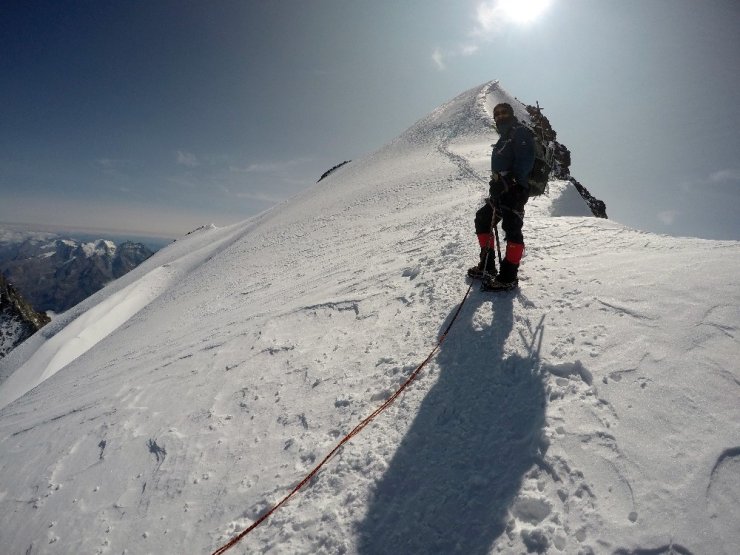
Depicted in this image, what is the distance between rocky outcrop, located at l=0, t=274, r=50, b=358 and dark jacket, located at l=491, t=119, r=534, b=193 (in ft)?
256

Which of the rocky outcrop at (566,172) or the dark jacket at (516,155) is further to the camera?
the rocky outcrop at (566,172)

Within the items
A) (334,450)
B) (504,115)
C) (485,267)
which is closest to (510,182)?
(504,115)

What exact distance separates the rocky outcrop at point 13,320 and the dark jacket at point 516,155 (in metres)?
78.0

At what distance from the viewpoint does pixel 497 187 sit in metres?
5.61

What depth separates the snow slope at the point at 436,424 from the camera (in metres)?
2.59

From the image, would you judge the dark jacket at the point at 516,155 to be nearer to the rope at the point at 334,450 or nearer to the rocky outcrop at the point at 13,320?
the rope at the point at 334,450

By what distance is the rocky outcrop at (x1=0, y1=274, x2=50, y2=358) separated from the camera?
5778 cm

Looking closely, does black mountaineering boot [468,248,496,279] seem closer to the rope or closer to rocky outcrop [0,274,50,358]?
the rope

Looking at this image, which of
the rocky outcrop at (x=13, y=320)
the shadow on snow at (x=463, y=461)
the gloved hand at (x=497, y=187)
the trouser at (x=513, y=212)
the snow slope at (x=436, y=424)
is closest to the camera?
the snow slope at (x=436, y=424)

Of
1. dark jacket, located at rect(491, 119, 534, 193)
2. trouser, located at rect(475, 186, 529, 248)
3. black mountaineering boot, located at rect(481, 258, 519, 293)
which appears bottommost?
black mountaineering boot, located at rect(481, 258, 519, 293)

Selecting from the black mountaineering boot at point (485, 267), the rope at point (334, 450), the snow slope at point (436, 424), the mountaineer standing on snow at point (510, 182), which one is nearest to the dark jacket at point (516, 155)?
the mountaineer standing on snow at point (510, 182)

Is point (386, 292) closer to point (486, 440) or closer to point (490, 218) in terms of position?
point (490, 218)

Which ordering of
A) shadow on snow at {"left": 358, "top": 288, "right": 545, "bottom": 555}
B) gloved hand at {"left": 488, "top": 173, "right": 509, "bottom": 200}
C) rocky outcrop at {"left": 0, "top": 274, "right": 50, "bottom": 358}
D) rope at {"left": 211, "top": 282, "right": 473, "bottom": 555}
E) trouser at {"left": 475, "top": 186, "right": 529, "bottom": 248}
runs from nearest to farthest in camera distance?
shadow on snow at {"left": 358, "top": 288, "right": 545, "bottom": 555}
rope at {"left": 211, "top": 282, "right": 473, "bottom": 555}
trouser at {"left": 475, "top": 186, "right": 529, "bottom": 248}
gloved hand at {"left": 488, "top": 173, "right": 509, "bottom": 200}
rocky outcrop at {"left": 0, "top": 274, "right": 50, "bottom": 358}

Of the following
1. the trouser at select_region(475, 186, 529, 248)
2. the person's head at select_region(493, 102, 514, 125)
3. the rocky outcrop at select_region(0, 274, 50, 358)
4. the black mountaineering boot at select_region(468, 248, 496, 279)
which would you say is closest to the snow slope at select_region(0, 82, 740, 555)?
the black mountaineering boot at select_region(468, 248, 496, 279)
